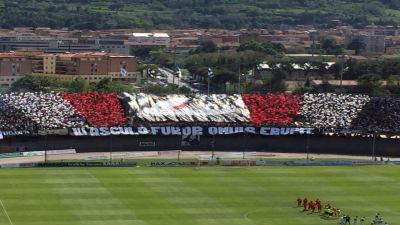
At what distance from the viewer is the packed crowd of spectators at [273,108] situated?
104625 millimetres


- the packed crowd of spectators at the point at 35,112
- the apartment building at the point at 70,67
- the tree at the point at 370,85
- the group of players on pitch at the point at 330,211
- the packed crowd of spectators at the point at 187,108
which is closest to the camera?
the group of players on pitch at the point at 330,211

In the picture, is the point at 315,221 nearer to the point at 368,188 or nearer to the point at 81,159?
the point at 368,188

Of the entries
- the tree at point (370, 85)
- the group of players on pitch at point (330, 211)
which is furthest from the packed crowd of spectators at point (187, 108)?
the group of players on pitch at point (330, 211)

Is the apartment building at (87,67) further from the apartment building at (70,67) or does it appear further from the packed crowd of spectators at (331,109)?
the packed crowd of spectators at (331,109)

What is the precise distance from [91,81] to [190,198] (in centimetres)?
9072

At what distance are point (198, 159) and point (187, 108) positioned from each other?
16962mm

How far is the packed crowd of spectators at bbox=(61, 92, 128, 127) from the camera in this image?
331ft

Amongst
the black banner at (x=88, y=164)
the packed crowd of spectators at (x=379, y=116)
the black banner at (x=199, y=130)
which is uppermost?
the packed crowd of spectators at (x=379, y=116)

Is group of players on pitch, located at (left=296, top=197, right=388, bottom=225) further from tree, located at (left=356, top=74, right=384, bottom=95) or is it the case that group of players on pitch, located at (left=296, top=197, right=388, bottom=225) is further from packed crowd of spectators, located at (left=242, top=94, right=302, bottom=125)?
tree, located at (left=356, top=74, right=384, bottom=95)

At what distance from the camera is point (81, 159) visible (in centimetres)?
9050

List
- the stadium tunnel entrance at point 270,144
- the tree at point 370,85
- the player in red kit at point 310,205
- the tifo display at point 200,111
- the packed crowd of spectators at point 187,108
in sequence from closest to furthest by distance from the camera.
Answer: the player in red kit at point 310,205 < the stadium tunnel entrance at point 270,144 < the tifo display at point 200,111 < the packed crowd of spectators at point 187,108 < the tree at point 370,85

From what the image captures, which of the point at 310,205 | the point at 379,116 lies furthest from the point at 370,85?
the point at 310,205

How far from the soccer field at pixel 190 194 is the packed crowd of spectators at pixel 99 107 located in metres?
16.4

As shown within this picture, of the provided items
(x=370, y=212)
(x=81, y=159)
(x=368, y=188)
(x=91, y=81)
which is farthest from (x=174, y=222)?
(x=91, y=81)
